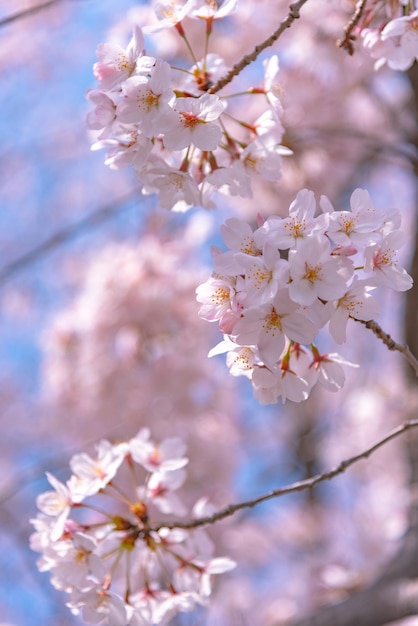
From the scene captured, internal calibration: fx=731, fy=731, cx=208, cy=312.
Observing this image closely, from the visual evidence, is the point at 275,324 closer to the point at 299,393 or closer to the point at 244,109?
the point at 299,393

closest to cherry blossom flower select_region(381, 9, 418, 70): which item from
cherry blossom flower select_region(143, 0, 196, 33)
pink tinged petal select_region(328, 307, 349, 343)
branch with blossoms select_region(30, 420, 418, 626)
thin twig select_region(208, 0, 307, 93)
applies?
thin twig select_region(208, 0, 307, 93)

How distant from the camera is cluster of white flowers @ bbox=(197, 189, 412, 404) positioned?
105 cm

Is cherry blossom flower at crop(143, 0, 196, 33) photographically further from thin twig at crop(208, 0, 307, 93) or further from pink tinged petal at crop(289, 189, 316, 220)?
pink tinged petal at crop(289, 189, 316, 220)

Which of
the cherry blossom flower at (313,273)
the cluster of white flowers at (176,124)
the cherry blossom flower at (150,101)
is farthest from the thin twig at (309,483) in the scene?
the cherry blossom flower at (150,101)

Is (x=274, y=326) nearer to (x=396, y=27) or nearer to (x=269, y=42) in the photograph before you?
(x=269, y=42)

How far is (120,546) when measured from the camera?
4.93ft

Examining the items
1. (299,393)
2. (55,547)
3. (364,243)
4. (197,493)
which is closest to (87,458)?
(55,547)

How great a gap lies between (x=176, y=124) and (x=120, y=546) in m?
0.85

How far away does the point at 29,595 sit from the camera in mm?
5949

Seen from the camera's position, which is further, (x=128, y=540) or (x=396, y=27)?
(x=128, y=540)

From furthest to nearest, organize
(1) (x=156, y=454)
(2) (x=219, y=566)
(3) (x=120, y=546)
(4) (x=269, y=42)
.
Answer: (1) (x=156, y=454) < (2) (x=219, y=566) < (3) (x=120, y=546) < (4) (x=269, y=42)

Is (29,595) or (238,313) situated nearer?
(238,313)

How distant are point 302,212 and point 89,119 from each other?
1.44ft

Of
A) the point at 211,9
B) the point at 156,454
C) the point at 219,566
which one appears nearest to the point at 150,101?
the point at 211,9
